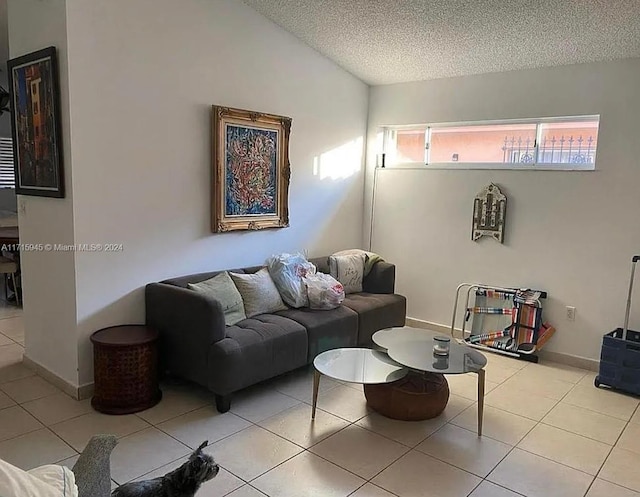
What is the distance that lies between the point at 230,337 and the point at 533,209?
109 inches

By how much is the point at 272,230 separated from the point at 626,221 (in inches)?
111

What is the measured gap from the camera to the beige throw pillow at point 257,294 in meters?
3.74

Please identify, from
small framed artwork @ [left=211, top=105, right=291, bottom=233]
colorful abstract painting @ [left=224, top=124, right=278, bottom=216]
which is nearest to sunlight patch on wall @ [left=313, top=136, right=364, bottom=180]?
small framed artwork @ [left=211, top=105, right=291, bottom=233]

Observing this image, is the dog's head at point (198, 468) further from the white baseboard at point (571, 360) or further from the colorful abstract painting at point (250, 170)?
the white baseboard at point (571, 360)

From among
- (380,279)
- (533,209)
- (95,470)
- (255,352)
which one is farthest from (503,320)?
(95,470)

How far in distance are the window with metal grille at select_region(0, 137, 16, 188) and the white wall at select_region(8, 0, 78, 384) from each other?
3.46m

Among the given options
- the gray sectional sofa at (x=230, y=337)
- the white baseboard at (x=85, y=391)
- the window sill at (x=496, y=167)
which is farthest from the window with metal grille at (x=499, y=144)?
the white baseboard at (x=85, y=391)

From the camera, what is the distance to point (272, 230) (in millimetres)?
4449

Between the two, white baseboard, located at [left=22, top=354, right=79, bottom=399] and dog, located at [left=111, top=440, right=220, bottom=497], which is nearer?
dog, located at [left=111, top=440, right=220, bottom=497]

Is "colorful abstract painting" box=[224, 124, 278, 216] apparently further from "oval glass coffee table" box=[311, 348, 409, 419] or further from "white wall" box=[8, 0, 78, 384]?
"oval glass coffee table" box=[311, 348, 409, 419]

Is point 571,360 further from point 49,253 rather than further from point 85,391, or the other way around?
point 49,253

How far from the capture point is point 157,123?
3.48 metres

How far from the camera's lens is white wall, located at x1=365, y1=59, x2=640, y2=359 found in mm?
3918

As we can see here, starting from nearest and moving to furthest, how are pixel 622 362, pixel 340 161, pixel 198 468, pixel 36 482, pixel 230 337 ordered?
1. pixel 36 482
2. pixel 198 468
3. pixel 230 337
4. pixel 622 362
5. pixel 340 161
